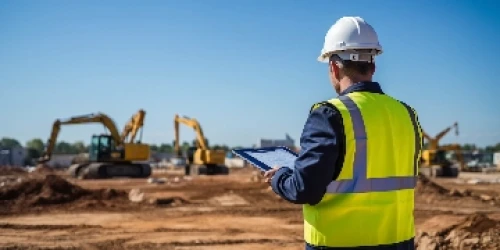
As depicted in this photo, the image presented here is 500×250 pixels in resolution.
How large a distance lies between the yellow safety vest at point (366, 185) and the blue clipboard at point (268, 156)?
1.02ft

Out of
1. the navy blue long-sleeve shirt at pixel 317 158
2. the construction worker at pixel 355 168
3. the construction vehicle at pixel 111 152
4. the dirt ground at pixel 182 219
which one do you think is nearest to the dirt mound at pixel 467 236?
the dirt ground at pixel 182 219

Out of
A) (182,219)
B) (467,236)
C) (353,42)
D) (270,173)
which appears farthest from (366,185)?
(182,219)

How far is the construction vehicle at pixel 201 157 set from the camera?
32969 millimetres

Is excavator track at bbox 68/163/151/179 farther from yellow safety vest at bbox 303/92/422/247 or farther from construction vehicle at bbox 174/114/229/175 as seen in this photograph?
yellow safety vest at bbox 303/92/422/247

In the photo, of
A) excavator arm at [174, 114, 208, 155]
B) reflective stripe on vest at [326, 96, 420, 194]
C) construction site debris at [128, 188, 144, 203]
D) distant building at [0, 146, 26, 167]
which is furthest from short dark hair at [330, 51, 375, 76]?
distant building at [0, 146, 26, 167]

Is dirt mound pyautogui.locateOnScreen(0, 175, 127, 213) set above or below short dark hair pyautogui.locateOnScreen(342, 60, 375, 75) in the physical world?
below

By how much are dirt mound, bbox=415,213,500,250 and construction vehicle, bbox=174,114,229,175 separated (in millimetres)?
25010

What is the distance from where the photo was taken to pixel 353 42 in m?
2.31

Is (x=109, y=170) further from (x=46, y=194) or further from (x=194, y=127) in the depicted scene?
(x=46, y=194)

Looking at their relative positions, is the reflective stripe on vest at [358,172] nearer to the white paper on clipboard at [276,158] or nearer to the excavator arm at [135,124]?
the white paper on clipboard at [276,158]

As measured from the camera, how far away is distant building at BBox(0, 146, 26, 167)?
5709 cm

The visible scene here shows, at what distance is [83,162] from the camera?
32469 millimetres

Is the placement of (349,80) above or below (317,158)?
above

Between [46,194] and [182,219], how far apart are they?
598cm
